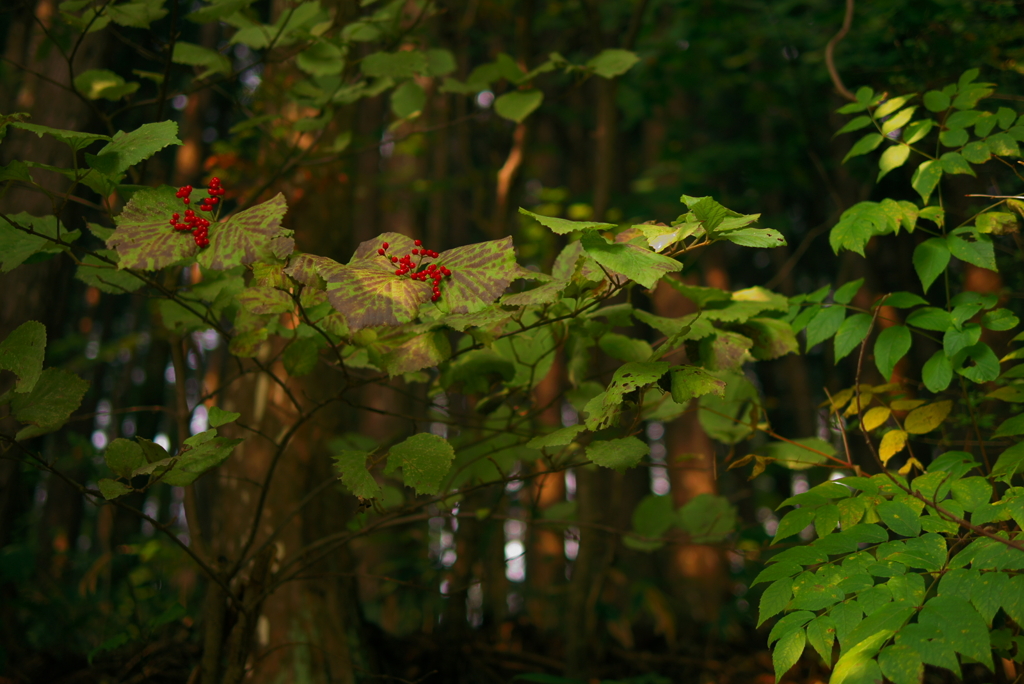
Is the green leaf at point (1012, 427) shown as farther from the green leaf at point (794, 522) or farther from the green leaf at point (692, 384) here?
the green leaf at point (692, 384)

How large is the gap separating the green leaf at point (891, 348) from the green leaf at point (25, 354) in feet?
5.70

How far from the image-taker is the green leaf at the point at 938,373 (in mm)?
1443

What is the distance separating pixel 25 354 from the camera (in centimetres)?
119

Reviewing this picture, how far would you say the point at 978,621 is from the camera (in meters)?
1.02

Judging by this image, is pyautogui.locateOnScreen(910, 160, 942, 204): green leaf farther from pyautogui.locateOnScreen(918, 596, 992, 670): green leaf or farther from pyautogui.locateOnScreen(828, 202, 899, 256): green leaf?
pyautogui.locateOnScreen(918, 596, 992, 670): green leaf

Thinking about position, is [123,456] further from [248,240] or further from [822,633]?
[822,633]

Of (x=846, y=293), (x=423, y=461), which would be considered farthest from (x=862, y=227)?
(x=423, y=461)

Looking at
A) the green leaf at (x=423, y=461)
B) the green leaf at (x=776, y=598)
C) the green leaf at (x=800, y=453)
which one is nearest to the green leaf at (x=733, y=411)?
the green leaf at (x=800, y=453)

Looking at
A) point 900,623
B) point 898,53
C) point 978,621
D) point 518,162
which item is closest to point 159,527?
point 900,623

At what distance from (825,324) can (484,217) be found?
2.86 metres

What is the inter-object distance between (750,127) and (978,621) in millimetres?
6581

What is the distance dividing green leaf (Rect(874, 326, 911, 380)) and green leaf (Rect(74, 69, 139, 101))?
6.78ft

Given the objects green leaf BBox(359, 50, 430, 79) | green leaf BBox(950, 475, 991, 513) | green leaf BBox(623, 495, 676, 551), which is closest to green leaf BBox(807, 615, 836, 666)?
green leaf BBox(950, 475, 991, 513)

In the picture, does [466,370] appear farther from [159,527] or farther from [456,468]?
[159,527]
